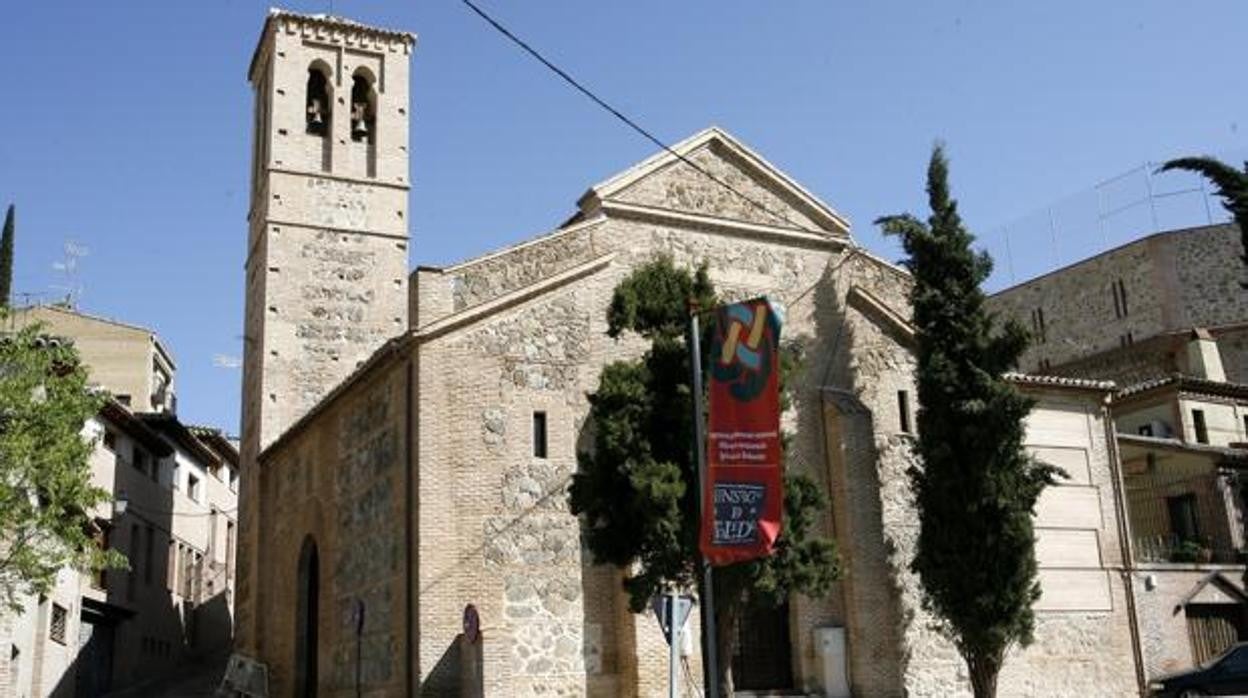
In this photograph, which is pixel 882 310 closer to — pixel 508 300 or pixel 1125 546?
pixel 1125 546

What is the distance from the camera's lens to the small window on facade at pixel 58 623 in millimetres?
30000

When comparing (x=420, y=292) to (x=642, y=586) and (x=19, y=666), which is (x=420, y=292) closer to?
(x=642, y=586)

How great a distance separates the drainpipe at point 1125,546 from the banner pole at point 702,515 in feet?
51.4

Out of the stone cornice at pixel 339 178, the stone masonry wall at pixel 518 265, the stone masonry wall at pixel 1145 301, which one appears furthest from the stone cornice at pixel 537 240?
the stone masonry wall at pixel 1145 301

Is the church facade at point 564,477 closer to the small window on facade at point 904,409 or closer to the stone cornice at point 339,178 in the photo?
the small window on facade at point 904,409

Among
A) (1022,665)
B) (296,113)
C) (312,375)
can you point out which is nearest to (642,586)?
(1022,665)

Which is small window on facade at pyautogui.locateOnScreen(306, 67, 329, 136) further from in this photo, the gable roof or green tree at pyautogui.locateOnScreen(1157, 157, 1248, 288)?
the gable roof

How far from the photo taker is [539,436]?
2091cm

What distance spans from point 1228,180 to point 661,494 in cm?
1474

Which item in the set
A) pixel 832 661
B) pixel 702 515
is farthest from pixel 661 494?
pixel 832 661

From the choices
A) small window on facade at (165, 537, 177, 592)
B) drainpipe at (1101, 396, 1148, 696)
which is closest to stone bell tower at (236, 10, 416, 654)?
small window on facade at (165, 537, 177, 592)

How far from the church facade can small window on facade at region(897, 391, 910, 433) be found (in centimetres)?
5

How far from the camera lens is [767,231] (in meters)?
24.2

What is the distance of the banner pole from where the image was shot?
43.3 ft
